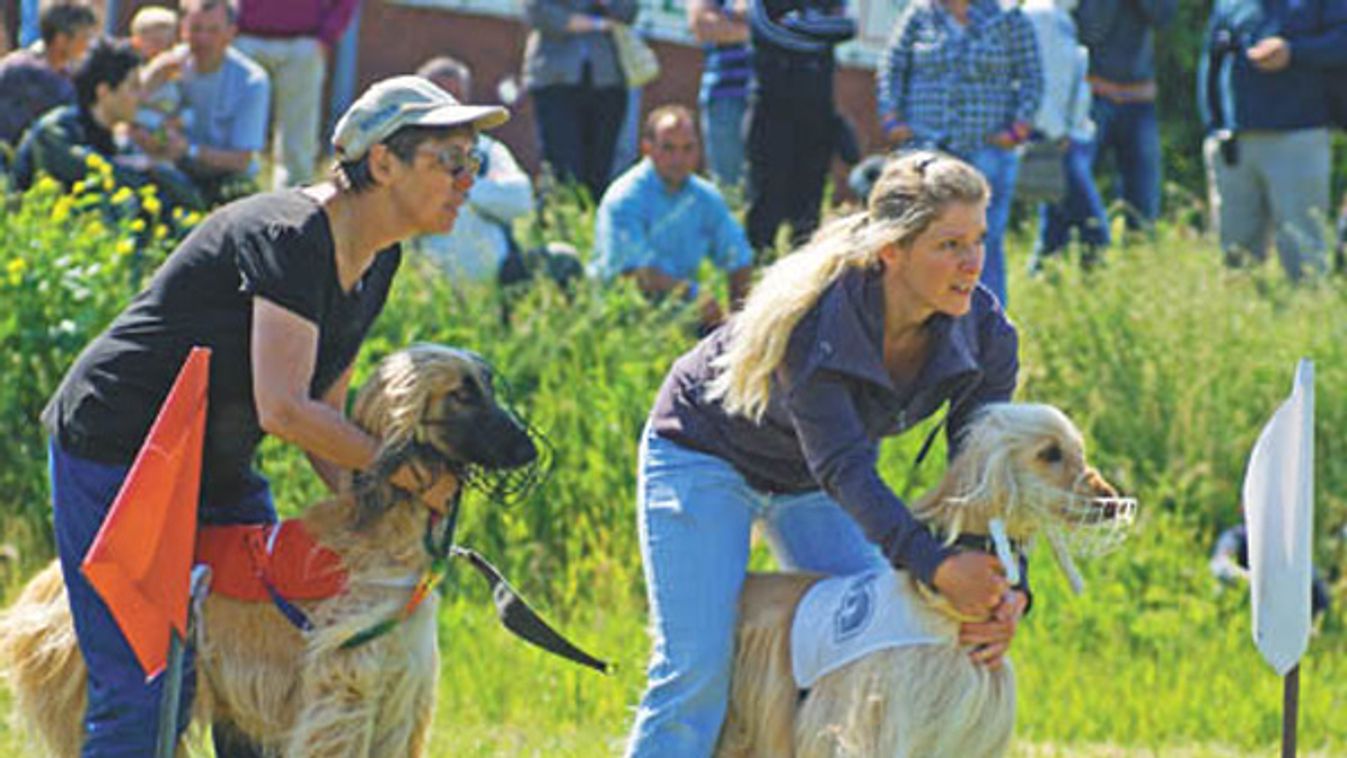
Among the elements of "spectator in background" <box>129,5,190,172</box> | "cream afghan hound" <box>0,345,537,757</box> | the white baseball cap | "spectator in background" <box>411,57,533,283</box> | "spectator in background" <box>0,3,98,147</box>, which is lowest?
"spectator in background" <box>411,57,533,283</box>

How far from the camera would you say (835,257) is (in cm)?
548

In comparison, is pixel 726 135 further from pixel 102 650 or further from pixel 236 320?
pixel 102 650

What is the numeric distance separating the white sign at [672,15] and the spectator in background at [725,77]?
15.6 feet

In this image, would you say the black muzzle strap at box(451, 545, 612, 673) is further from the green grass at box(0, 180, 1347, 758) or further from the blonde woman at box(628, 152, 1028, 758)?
the green grass at box(0, 180, 1347, 758)

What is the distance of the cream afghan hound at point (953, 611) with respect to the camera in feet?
17.6

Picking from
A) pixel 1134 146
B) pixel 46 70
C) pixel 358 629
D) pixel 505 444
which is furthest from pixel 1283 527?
pixel 1134 146

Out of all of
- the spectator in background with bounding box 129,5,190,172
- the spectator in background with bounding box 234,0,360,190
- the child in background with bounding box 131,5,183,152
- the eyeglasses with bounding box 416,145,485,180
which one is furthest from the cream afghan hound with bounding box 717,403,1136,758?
the spectator in background with bounding box 234,0,360,190

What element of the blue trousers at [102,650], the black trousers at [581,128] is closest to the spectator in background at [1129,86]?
the black trousers at [581,128]

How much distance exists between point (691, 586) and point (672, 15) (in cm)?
1217

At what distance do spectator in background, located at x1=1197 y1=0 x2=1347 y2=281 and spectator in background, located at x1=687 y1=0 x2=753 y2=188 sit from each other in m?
2.22

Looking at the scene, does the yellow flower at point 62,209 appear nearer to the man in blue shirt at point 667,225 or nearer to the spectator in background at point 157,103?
the spectator in background at point 157,103

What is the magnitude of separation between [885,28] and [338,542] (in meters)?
12.0

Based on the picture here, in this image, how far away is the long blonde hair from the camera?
5.41m

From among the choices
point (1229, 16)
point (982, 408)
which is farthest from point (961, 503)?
point (1229, 16)
